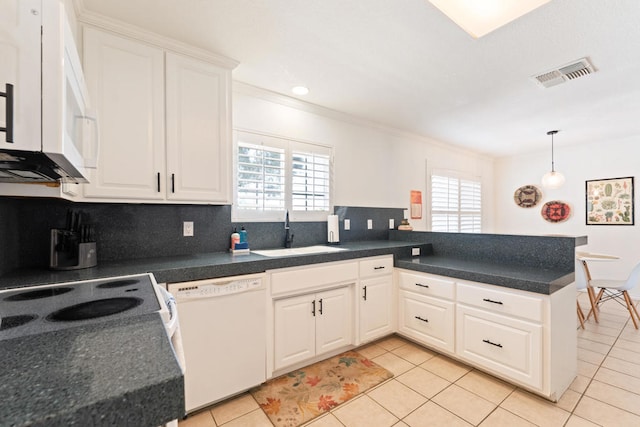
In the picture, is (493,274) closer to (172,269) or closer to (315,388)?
(315,388)

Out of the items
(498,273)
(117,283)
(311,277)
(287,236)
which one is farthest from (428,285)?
(117,283)

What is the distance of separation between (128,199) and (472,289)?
97.6 inches

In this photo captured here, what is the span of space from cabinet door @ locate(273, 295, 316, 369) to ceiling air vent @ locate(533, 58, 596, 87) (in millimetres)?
2654

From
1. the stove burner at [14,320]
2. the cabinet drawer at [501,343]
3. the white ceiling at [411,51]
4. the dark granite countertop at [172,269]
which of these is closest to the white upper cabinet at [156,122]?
the white ceiling at [411,51]

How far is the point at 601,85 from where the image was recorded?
2.55m

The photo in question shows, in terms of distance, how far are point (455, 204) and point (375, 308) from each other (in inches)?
120

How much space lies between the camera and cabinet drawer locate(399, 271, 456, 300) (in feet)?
7.54

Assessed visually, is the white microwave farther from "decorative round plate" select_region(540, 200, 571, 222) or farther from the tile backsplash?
"decorative round plate" select_region(540, 200, 571, 222)

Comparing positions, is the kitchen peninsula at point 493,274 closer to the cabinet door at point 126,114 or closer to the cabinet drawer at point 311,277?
the cabinet drawer at point 311,277

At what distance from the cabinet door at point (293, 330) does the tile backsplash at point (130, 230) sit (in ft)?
2.29

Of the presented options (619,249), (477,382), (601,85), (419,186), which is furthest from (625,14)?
(619,249)

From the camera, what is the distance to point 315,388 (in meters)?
2.02

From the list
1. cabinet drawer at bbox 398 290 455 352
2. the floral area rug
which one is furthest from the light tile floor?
cabinet drawer at bbox 398 290 455 352

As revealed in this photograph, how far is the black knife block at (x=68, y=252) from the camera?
161 cm
